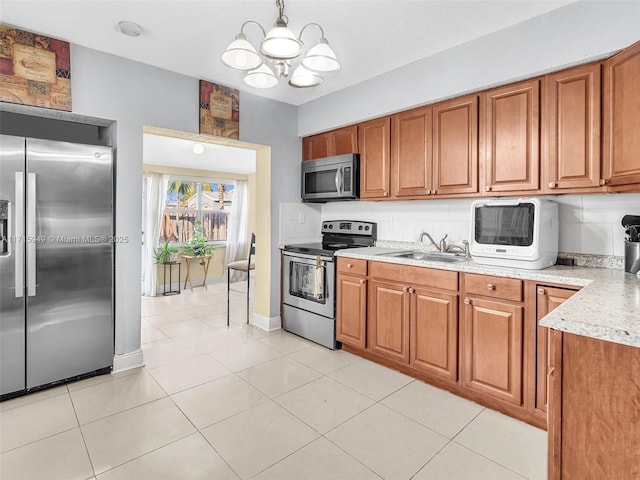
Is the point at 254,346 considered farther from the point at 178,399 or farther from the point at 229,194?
the point at 229,194

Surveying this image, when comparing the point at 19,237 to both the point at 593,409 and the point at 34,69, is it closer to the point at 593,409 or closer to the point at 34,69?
the point at 34,69

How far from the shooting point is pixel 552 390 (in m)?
1.14

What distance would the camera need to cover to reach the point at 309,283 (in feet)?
11.4

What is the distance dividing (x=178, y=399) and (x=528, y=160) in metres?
2.80

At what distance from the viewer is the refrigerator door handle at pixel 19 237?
2285 millimetres

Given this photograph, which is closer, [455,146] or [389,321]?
[455,146]

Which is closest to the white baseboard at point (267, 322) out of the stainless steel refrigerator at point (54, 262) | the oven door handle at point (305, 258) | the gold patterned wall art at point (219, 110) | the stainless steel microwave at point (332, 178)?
the oven door handle at point (305, 258)

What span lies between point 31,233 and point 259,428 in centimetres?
196

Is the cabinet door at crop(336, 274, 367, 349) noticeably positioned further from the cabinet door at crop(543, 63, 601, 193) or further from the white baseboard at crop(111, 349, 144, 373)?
the white baseboard at crop(111, 349, 144, 373)

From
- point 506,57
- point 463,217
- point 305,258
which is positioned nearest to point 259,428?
point 305,258

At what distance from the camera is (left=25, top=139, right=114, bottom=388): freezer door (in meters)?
2.37

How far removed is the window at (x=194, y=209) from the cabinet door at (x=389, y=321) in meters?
4.55

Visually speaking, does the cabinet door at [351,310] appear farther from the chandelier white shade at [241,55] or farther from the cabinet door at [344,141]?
the chandelier white shade at [241,55]

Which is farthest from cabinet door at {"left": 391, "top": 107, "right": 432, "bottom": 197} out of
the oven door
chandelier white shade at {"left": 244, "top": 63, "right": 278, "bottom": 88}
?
chandelier white shade at {"left": 244, "top": 63, "right": 278, "bottom": 88}
